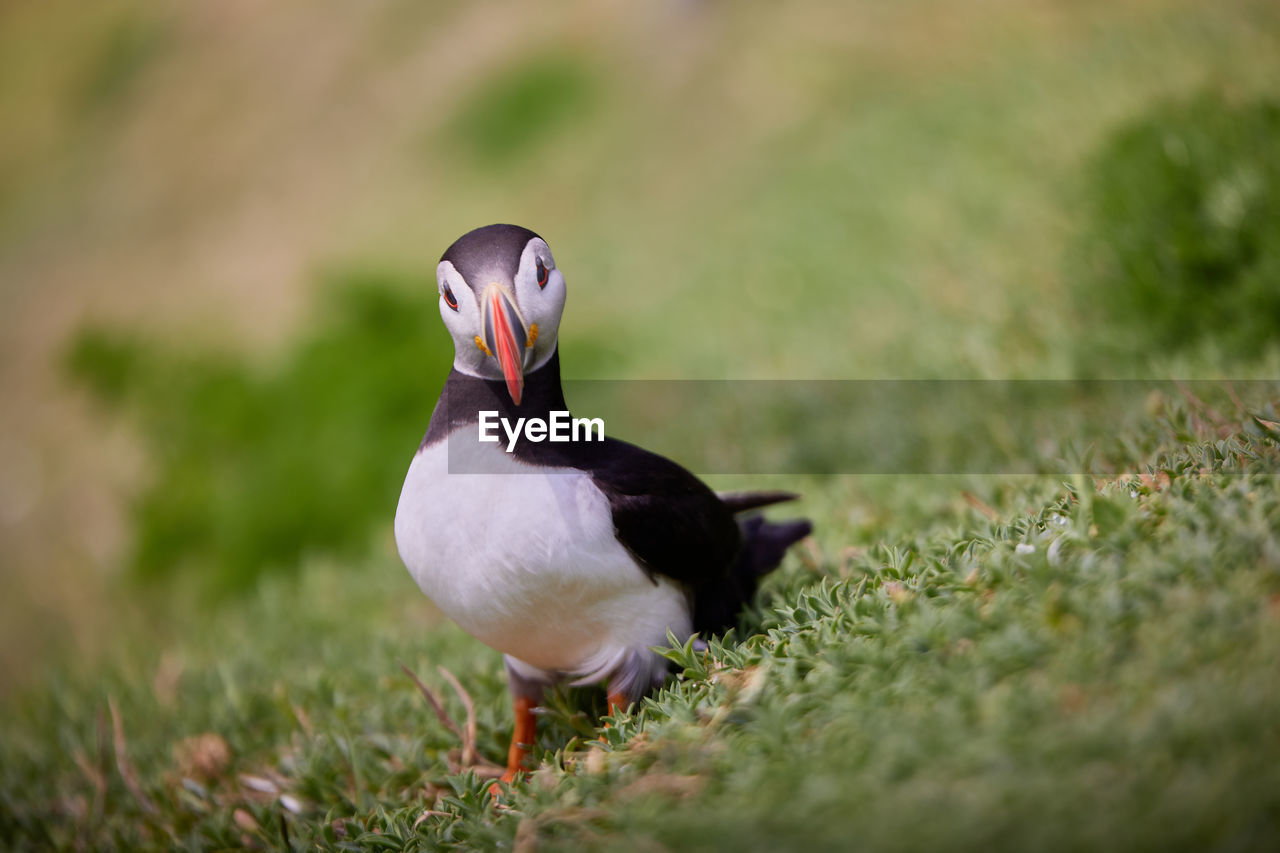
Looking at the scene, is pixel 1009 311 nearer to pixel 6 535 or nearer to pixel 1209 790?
pixel 1209 790

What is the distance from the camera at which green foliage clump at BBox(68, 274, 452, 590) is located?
6270 mm

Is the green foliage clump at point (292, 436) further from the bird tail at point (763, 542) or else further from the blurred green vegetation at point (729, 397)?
the bird tail at point (763, 542)

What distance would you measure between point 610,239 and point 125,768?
6.03 meters

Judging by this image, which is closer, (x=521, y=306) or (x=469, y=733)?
(x=521, y=306)

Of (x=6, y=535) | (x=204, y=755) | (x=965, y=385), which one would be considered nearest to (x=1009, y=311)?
(x=965, y=385)

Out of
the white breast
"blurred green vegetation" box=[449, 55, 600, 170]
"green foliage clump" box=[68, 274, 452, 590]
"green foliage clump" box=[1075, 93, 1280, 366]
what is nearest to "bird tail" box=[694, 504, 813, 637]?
the white breast

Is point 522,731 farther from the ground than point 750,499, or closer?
closer

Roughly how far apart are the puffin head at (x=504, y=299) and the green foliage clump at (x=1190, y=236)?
9.46 feet

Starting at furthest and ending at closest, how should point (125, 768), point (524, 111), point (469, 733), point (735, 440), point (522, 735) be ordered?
point (524, 111) → point (735, 440) → point (125, 768) → point (469, 733) → point (522, 735)

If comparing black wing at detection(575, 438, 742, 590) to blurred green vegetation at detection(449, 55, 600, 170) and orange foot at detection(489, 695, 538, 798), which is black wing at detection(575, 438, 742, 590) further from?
blurred green vegetation at detection(449, 55, 600, 170)

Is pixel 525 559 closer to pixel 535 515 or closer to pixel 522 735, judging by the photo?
pixel 535 515

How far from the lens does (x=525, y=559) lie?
2289 millimetres

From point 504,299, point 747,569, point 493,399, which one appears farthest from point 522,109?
point 504,299

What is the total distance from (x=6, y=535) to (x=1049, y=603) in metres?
9.76
